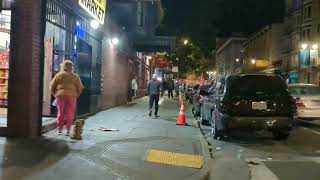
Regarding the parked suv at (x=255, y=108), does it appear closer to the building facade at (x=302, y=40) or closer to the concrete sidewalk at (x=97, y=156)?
the concrete sidewalk at (x=97, y=156)

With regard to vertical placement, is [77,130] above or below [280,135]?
above

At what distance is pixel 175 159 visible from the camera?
990cm

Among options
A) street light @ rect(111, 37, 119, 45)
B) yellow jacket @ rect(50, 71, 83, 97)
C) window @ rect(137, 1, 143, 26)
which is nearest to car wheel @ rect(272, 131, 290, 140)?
yellow jacket @ rect(50, 71, 83, 97)

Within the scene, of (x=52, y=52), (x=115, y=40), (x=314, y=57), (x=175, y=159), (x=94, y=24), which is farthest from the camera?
(x=314, y=57)

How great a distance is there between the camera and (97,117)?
17750 millimetres

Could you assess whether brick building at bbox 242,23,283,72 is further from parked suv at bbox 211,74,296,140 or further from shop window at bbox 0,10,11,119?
shop window at bbox 0,10,11,119

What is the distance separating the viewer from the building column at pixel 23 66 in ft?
35.8

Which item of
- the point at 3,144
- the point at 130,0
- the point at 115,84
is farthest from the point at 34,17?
the point at 115,84

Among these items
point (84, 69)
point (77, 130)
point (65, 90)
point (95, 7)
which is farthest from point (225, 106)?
point (84, 69)

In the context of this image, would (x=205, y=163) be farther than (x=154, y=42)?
No

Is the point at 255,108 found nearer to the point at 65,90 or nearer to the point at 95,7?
the point at 65,90

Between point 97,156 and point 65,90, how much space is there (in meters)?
2.64

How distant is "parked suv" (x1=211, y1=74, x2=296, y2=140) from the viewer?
12.6 m

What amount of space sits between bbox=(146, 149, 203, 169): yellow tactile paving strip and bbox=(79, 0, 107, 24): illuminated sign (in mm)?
4952
